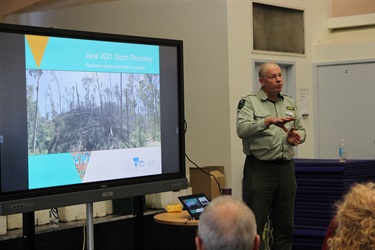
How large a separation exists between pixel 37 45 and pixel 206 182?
2478mm

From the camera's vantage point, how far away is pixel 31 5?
7.91 metres

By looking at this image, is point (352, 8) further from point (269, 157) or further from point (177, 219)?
point (177, 219)

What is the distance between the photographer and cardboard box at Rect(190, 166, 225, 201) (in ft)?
17.8

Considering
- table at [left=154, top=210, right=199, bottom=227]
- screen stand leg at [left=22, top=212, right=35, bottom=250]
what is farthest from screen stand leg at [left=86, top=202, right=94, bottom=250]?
table at [left=154, top=210, right=199, bottom=227]

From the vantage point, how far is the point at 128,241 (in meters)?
5.04

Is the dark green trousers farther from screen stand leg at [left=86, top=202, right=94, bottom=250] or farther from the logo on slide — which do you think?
screen stand leg at [left=86, top=202, right=94, bottom=250]

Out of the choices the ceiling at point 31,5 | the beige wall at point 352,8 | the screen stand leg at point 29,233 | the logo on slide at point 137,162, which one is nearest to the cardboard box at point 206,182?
the logo on slide at point 137,162

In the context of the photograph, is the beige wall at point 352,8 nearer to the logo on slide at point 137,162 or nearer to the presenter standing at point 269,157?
the presenter standing at point 269,157

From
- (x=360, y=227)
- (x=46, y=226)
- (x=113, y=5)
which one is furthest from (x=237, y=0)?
(x=360, y=227)

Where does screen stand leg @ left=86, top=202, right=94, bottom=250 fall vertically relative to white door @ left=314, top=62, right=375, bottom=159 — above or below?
below

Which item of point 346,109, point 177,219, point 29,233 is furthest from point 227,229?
point 346,109

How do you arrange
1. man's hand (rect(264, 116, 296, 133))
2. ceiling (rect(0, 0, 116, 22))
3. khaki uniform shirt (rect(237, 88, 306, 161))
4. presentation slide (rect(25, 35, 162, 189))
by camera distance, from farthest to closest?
ceiling (rect(0, 0, 116, 22))
khaki uniform shirt (rect(237, 88, 306, 161))
man's hand (rect(264, 116, 296, 133))
presentation slide (rect(25, 35, 162, 189))

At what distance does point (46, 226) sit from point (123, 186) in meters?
1.13

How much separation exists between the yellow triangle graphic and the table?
1.42 m
